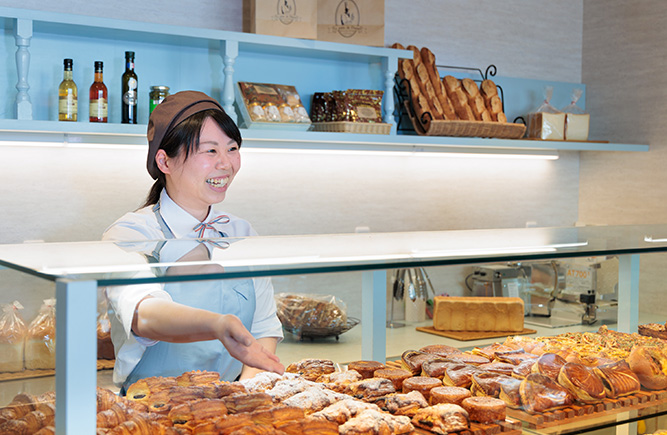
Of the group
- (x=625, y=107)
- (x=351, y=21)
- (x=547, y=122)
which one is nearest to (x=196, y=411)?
(x=351, y=21)

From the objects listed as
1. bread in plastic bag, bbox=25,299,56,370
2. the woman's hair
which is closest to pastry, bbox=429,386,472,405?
bread in plastic bag, bbox=25,299,56,370

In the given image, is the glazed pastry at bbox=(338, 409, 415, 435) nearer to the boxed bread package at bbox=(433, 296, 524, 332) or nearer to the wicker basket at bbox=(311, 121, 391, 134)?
the boxed bread package at bbox=(433, 296, 524, 332)

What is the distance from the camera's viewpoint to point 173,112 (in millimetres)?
1682

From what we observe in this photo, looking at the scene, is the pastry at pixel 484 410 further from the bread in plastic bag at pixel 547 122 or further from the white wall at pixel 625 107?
the white wall at pixel 625 107

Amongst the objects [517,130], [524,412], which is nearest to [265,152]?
[517,130]

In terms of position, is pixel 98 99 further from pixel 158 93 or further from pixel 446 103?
pixel 446 103

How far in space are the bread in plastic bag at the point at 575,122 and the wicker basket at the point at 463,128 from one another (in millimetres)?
343

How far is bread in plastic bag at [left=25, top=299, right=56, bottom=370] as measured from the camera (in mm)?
838

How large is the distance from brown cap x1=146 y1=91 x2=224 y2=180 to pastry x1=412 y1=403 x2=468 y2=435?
0.92 metres

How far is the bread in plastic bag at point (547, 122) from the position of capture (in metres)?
3.48

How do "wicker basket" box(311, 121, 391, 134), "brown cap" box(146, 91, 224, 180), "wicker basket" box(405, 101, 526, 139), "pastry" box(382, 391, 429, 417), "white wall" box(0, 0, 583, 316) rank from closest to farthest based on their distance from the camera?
"pastry" box(382, 391, 429, 417)
"brown cap" box(146, 91, 224, 180)
"white wall" box(0, 0, 583, 316)
"wicker basket" box(311, 121, 391, 134)
"wicker basket" box(405, 101, 526, 139)

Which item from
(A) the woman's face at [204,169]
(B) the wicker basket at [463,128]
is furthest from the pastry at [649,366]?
(B) the wicker basket at [463,128]

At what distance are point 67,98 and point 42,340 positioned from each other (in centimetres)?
173

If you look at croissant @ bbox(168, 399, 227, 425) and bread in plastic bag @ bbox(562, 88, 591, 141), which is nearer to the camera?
croissant @ bbox(168, 399, 227, 425)
